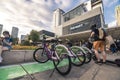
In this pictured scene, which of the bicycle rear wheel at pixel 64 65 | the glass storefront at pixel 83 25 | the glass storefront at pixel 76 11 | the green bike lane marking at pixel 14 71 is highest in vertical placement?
the glass storefront at pixel 76 11

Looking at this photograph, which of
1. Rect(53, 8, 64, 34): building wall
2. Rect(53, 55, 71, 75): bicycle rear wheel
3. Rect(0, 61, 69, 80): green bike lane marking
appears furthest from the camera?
Rect(53, 8, 64, 34): building wall

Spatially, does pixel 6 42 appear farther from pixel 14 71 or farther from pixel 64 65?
pixel 64 65

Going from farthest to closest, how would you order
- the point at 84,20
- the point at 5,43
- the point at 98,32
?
the point at 84,20 < the point at 98,32 < the point at 5,43

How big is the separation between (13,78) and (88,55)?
321 cm

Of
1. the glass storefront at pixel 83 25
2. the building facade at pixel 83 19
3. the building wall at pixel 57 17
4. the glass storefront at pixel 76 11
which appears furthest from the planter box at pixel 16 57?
the building wall at pixel 57 17

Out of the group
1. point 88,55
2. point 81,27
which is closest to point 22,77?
point 88,55

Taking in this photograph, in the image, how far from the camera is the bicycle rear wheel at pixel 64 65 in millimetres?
2486

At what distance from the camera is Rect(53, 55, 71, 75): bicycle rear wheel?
8.15 ft

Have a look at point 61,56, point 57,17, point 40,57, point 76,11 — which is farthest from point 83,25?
point 57,17

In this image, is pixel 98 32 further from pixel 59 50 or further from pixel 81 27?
pixel 81 27

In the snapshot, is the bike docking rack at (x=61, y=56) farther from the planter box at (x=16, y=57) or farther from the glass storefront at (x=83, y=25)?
the glass storefront at (x=83, y=25)

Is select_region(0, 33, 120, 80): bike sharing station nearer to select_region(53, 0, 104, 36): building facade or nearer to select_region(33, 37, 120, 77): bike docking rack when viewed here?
select_region(33, 37, 120, 77): bike docking rack

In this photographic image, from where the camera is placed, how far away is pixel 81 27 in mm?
50250

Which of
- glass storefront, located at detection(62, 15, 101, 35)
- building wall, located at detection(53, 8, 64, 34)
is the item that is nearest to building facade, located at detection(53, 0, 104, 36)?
glass storefront, located at detection(62, 15, 101, 35)
